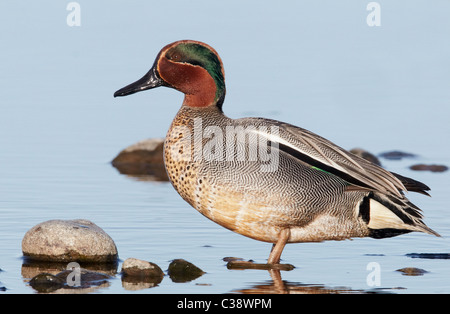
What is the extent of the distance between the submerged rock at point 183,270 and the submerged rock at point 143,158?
4835 millimetres

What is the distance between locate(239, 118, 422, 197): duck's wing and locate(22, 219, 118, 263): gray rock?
4.59 ft

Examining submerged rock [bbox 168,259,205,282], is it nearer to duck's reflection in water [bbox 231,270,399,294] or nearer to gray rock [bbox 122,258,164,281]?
gray rock [bbox 122,258,164,281]

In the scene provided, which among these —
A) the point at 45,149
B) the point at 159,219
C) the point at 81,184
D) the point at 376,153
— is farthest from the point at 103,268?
the point at 376,153

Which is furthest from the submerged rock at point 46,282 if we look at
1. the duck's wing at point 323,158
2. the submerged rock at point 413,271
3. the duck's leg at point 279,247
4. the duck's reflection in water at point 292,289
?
the submerged rock at point 413,271

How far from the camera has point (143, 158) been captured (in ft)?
43.1

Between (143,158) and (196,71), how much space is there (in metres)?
4.87

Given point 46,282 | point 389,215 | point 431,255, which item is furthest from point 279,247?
point 46,282

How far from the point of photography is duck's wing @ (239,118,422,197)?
26.3 ft

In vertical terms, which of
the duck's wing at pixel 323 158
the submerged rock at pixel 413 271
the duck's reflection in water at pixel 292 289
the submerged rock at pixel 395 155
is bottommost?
the duck's reflection in water at pixel 292 289

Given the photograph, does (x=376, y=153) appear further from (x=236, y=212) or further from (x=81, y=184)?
(x=236, y=212)

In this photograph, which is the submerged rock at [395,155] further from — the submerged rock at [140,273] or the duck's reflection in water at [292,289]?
the submerged rock at [140,273]

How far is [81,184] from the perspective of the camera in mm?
11312

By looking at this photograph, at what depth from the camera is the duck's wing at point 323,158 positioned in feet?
26.3

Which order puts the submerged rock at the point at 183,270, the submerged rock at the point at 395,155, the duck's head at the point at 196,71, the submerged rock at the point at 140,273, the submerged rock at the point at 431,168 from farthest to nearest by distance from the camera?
the submerged rock at the point at 395,155
the submerged rock at the point at 431,168
the duck's head at the point at 196,71
the submerged rock at the point at 183,270
the submerged rock at the point at 140,273
